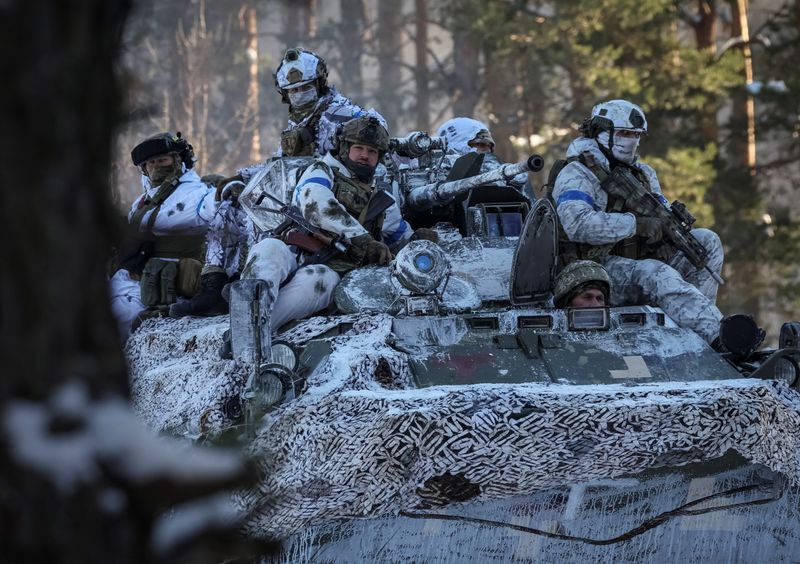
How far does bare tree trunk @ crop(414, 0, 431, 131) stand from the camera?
30.0 meters

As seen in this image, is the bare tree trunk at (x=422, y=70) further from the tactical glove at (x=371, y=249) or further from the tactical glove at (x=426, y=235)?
the tactical glove at (x=371, y=249)

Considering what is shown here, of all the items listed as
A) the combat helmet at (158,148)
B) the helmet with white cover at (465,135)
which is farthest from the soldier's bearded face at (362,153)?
the helmet with white cover at (465,135)

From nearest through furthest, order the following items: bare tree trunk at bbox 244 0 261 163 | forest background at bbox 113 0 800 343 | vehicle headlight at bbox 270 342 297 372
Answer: vehicle headlight at bbox 270 342 297 372 < forest background at bbox 113 0 800 343 < bare tree trunk at bbox 244 0 261 163

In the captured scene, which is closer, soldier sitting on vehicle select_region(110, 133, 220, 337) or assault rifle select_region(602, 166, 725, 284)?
assault rifle select_region(602, 166, 725, 284)

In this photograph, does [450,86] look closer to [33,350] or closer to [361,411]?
[361,411]

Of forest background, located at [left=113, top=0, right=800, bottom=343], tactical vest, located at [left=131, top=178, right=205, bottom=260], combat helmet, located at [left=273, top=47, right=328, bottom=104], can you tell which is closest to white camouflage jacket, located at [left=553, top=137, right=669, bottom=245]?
combat helmet, located at [left=273, top=47, right=328, bottom=104]

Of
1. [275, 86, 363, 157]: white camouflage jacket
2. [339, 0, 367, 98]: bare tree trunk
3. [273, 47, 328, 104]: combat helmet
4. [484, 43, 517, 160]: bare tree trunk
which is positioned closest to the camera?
[275, 86, 363, 157]: white camouflage jacket

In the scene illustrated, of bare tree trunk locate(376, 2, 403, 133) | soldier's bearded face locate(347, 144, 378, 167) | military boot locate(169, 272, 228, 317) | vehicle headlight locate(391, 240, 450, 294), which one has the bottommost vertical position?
military boot locate(169, 272, 228, 317)

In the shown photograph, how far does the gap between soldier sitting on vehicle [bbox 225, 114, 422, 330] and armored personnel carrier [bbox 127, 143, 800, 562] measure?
340mm

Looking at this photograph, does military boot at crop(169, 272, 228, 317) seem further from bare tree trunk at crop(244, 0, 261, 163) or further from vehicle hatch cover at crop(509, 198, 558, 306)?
bare tree trunk at crop(244, 0, 261, 163)

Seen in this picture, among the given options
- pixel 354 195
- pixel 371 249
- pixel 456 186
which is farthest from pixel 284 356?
pixel 456 186

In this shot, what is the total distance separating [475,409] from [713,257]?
133 inches

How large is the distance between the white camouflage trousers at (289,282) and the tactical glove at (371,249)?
292mm

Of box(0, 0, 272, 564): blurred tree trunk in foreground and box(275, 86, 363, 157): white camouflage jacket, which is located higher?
box(275, 86, 363, 157): white camouflage jacket
